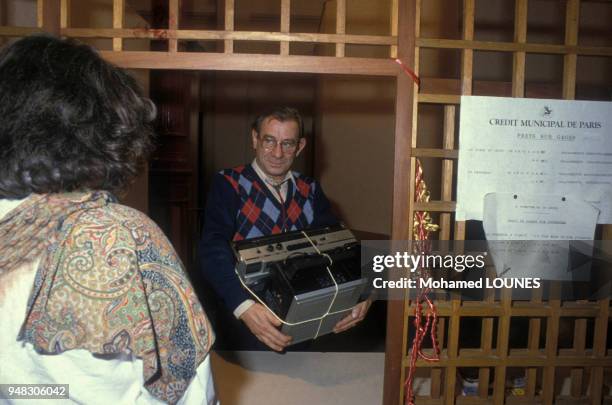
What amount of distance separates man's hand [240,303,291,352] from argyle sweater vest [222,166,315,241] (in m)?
0.32

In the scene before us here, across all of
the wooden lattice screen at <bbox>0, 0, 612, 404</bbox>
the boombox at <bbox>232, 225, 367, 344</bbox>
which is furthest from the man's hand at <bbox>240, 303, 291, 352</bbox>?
the wooden lattice screen at <bbox>0, 0, 612, 404</bbox>

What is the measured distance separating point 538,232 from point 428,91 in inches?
15.1

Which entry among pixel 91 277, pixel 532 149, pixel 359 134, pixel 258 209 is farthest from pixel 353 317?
pixel 359 134

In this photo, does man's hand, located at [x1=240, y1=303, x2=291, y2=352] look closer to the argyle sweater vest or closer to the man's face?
the argyle sweater vest

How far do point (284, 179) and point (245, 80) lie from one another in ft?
8.95

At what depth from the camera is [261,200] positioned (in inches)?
57.6

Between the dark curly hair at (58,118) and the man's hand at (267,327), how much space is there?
0.63m

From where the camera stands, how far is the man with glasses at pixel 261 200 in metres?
1.36

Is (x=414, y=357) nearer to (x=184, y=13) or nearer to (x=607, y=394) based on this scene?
(x=607, y=394)

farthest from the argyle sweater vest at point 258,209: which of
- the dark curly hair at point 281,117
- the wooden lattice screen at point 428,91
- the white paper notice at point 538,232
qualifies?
the white paper notice at point 538,232

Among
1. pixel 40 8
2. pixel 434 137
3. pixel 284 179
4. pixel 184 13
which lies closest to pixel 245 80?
pixel 184 13

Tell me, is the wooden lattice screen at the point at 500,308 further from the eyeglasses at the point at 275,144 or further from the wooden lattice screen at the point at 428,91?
the eyeglasses at the point at 275,144

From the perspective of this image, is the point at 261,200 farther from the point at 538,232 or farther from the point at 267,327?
the point at 538,232

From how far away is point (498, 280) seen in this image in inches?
38.2
